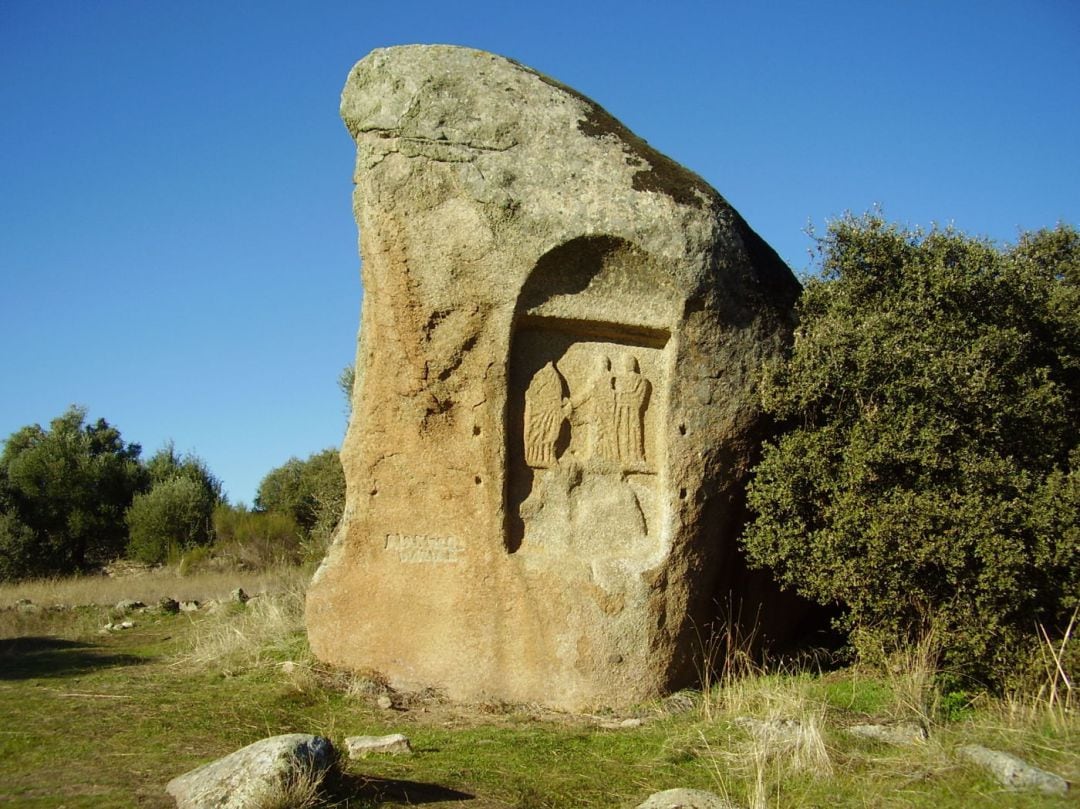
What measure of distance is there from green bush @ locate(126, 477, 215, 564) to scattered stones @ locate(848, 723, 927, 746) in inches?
702

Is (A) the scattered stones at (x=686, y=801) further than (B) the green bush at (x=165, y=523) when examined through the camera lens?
No

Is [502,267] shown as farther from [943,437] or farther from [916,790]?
[916,790]

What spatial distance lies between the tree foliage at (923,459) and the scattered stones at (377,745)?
11.3 feet

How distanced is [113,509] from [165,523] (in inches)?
88.7

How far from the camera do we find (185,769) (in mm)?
6266

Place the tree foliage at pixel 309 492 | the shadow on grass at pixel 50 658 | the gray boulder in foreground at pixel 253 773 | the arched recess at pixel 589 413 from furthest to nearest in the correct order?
the tree foliage at pixel 309 492
the shadow on grass at pixel 50 658
the arched recess at pixel 589 413
the gray boulder in foreground at pixel 253 773

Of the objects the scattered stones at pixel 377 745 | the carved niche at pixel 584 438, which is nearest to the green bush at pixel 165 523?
the carved niche at pixel 584 438

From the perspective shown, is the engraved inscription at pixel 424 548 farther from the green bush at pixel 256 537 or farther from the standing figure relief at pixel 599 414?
the green bush at pixel 256 537

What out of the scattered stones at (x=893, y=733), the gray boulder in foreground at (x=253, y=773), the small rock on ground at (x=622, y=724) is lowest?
the small rock on ground at (x=622, y=724)

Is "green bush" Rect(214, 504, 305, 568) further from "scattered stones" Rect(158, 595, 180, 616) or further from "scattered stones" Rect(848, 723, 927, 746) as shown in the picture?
"scattered stones" Rect(848, 723, 927, 746)

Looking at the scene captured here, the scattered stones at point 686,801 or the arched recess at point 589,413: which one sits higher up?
the arched recess at point 589,413

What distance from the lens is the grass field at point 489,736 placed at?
591cm

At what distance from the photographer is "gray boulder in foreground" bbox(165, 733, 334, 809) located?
5062 millimetres

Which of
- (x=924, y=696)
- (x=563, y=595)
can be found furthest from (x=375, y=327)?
(x=924, y=696)
